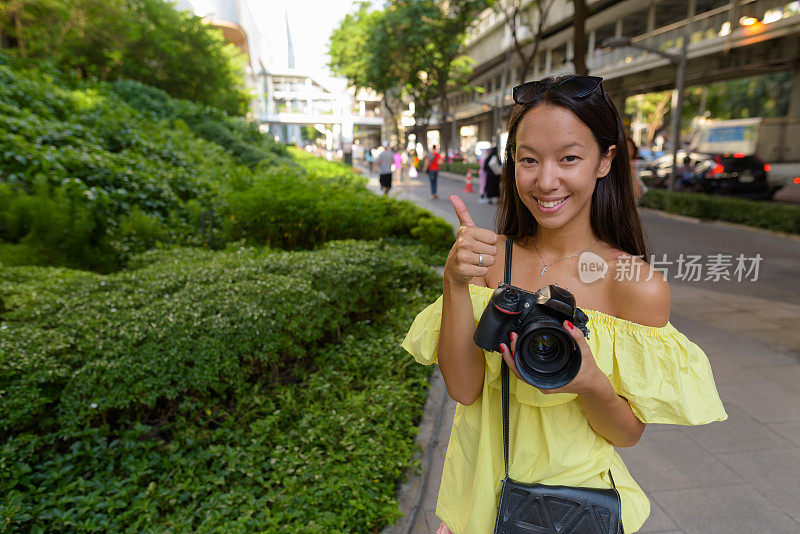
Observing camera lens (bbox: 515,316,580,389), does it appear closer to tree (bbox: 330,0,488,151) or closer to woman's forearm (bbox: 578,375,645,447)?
woman's forearm (bbox: 578,375,645,447)

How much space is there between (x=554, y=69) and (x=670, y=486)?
38739 mm

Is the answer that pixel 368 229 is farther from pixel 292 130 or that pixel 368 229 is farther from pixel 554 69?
pixel 292 130

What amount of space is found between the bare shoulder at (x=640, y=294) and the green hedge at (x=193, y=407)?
183cm

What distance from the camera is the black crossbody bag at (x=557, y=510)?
1.21 metres

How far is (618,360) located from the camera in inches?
48.9

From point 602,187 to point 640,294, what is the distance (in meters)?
0.30

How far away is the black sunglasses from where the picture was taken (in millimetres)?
1235

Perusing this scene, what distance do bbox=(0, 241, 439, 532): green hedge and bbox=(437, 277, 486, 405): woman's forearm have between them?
154cm

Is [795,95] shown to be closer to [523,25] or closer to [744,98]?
[523,25]

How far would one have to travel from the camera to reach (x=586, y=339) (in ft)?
4.05

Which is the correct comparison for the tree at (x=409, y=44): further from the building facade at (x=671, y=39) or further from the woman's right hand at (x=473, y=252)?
the woman's right hand at (x=473, y=252)

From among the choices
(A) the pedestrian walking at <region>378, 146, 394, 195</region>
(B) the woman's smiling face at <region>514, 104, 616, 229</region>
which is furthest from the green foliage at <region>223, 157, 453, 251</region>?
(A) the pedestrian walking at <region>378, 146, 394, 195</region>

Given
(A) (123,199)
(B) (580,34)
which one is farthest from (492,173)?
(A) (123,199)

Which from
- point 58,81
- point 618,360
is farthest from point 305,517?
point 58,81
